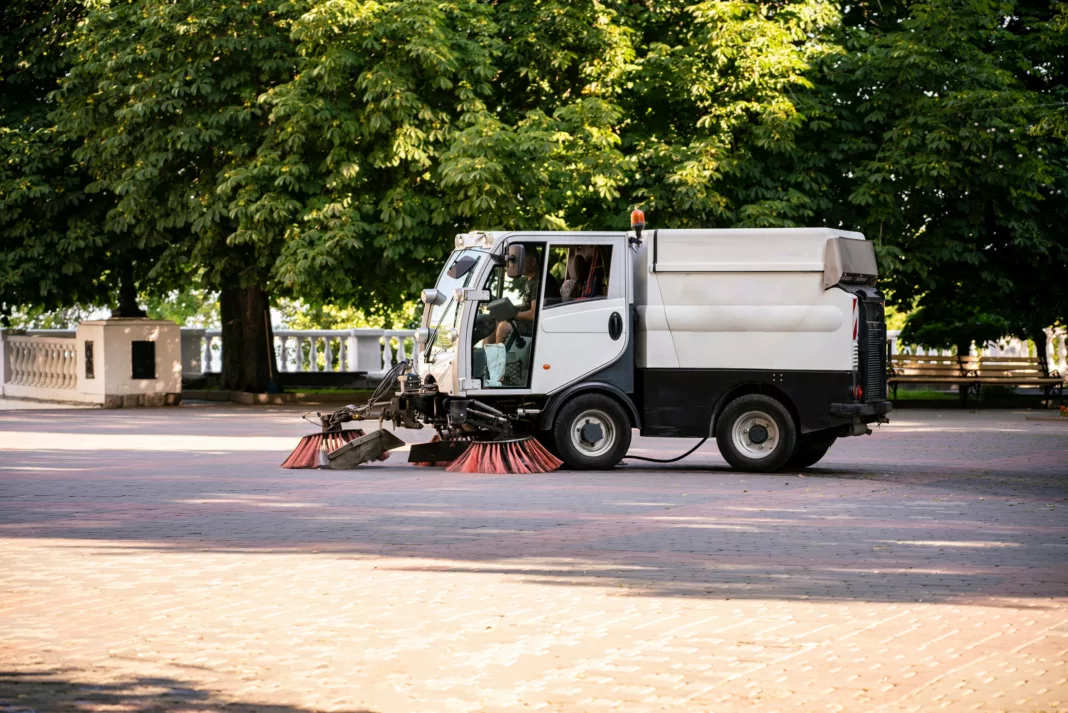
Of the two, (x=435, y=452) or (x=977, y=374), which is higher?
(x=977, y=374)

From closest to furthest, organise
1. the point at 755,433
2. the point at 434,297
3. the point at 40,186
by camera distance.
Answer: the point at 755,433, the point at 434,297, the point at 40,186

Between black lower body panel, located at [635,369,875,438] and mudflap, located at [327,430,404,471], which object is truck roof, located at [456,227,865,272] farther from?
mudflap, located at [327,430,404,471]

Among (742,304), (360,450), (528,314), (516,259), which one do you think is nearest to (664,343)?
(742,304)

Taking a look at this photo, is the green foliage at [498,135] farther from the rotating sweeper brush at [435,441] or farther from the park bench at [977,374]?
the rotating sweeper brush at [435,441]

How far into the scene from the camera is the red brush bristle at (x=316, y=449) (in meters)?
16.4

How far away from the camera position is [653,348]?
16484 millimetres

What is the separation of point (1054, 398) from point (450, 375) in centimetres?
1862

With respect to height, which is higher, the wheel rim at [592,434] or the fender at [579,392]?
the fender at [579,392]

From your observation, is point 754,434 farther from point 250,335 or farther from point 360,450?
point 250,335

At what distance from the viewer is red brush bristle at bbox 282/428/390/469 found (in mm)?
16422

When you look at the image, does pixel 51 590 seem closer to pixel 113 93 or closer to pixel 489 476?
pixel 489 476

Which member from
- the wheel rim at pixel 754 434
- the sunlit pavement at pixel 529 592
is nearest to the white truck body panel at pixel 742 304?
the wheel rim at pixel 754 434

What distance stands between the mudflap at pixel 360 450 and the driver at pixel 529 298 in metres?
1.51

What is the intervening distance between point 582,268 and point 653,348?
3.79ft
